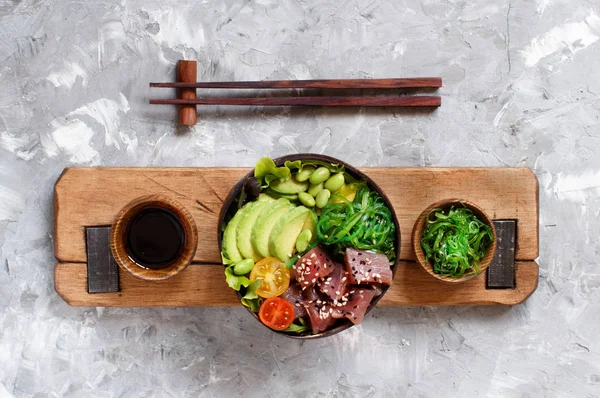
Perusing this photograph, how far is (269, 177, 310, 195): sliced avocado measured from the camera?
1.92 meters

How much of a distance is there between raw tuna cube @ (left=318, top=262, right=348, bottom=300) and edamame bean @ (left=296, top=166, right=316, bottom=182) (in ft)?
1.04

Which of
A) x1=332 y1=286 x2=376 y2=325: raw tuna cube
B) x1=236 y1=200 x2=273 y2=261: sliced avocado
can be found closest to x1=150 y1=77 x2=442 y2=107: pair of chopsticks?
x1=236 y1=200 x2=273 y2=261: sliced avocado

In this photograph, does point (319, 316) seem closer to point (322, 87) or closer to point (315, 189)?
point (315, 189)

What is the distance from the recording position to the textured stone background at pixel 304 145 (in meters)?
2.24

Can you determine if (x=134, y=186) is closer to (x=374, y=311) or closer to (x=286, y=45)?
(x=286, y=45)

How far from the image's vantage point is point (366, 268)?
186cm

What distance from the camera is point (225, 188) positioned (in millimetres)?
2135

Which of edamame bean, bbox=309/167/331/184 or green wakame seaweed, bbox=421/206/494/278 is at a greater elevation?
edamame bean, bbox=309/167/331/184

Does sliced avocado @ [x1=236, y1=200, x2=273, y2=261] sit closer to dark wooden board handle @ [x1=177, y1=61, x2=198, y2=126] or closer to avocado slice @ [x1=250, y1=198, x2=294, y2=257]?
avocado slice @ [x1=250, y1=198, x2=294, y2=257]

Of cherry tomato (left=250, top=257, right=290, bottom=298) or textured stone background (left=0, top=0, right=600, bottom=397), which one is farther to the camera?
textured stone background (left=0, top=0, right=600, bottom=397)

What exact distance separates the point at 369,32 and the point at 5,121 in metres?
1.42

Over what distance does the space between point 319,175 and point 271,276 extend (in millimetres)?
353

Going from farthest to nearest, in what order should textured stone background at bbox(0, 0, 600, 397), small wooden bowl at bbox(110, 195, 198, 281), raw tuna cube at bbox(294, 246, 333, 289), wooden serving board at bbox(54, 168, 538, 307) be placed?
textured stone background at bbox(0, 0, 600, 397) → wooden serving board at bbox(54, 168, 538, 307) → small wooden bowl at bbox(110, 195, 198, 281) → raw tuna cube at bbox(294, 246, 333, 289)

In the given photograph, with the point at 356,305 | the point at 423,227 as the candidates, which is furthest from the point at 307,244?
the point at 423,227
